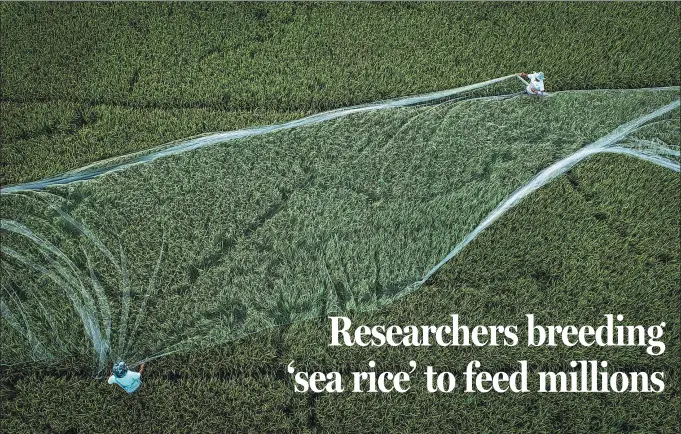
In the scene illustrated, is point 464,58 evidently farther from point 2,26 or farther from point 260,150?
point 2,26

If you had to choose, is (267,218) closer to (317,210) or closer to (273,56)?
(317,210)

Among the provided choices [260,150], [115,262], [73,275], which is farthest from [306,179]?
[73,275]

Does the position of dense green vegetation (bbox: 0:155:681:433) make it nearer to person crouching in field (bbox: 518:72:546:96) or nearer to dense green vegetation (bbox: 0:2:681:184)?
person crouching in field (bbox: 518:72:546:96)

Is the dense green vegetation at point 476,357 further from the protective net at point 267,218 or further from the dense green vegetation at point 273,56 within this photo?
the dense green vegetation at point 273,56

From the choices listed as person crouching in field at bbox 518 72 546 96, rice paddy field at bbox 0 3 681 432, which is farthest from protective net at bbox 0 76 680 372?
person crouching in field at bbox 518 72 546 96

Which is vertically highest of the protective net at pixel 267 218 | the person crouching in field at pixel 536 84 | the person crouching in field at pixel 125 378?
the person crouching in field at pixel 536 84

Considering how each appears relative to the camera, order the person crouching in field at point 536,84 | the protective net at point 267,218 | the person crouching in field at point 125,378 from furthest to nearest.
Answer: the person crouching in field at point 536,84 → the protective net at point 267,218 → the person crouching in field at point 125,378

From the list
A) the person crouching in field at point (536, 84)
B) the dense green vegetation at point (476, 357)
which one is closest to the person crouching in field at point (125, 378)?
the dense green vegetation at point (476, 357)
